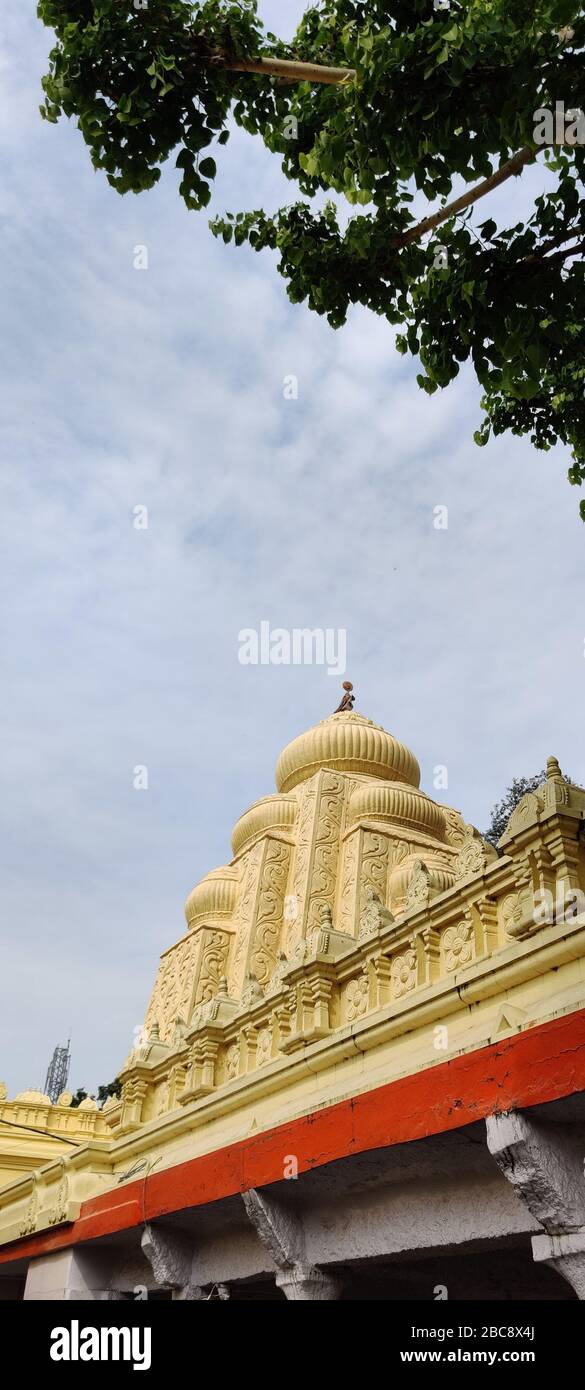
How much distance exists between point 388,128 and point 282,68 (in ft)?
3.75

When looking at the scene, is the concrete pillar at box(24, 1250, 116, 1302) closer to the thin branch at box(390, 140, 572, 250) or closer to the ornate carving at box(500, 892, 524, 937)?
the ornate carving at box(500, 892, 524, 937)

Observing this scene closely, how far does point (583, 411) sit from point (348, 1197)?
597 centimetres

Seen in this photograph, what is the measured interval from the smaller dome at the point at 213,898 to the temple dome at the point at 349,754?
8.07 feet

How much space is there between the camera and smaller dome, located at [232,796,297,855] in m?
18.5

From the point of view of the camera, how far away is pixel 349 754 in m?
20.1

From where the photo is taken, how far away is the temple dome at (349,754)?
65.6 ft

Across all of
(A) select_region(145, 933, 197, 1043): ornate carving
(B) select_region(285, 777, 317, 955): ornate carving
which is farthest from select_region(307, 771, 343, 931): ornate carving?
(A) select_region(145, 933, 197, 1043): ornate carving

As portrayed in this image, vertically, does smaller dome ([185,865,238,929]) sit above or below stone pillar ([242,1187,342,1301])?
above

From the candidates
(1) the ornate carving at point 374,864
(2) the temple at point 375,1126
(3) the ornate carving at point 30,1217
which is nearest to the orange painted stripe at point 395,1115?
(2) the temple at point 375,1126

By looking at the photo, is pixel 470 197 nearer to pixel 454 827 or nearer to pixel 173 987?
pixel 454 827

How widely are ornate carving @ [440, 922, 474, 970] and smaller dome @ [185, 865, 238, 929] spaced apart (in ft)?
42.2

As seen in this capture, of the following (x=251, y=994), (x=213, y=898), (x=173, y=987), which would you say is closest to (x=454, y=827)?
(x=213, y=898)

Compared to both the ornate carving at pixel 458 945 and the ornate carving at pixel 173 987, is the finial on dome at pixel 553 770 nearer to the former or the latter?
the ornate carving at pixel 458 945
